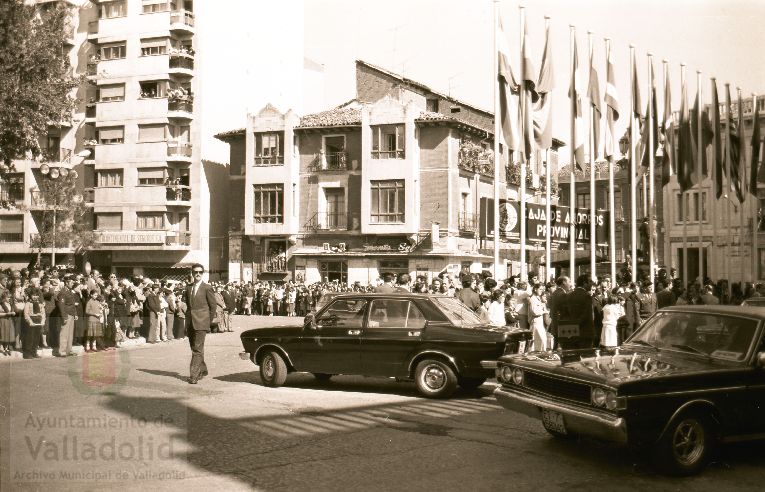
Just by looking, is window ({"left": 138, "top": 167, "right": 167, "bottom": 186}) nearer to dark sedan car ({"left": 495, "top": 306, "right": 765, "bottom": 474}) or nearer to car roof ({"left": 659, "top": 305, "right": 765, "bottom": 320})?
dark sedan car ({"left": 495, "top": 306, "right": 765, "bottom": 474})

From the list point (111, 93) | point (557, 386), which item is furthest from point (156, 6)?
point (557, 386)

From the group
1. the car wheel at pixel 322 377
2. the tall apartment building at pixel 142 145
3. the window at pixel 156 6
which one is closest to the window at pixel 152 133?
the tall apartment building at pixel 142 145

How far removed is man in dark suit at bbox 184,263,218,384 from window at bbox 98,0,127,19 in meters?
43.3

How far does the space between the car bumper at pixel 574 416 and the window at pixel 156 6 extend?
4697 cm

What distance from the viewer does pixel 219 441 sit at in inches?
328

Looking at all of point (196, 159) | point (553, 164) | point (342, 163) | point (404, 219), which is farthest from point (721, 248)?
point (196, 159)

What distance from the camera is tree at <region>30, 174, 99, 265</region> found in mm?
48438

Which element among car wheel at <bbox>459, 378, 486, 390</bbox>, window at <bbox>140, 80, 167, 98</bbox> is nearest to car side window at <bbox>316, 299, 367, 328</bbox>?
car wheel at <bbox>459, 378, 486, 390</bbox>

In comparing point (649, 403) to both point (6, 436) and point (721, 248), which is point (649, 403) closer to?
point (6, 436)

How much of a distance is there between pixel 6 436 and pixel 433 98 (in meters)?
44.2

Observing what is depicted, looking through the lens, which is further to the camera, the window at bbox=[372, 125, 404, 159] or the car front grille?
the window at bbox=[372, 125, 404, 159]

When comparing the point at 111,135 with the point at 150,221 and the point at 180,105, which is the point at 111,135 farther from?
the point at 150,221

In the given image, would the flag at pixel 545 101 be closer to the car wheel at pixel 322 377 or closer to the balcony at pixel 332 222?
the car wheel at pixel 322 377

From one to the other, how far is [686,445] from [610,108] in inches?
785
